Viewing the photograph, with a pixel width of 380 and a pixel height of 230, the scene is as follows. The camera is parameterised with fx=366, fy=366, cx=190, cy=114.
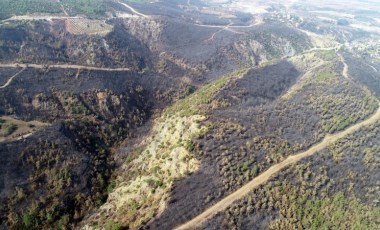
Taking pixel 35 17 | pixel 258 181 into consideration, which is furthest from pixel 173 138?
pixel 35 17

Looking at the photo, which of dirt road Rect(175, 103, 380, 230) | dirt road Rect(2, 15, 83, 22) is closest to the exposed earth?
dirt road Rect(175, 103, 380, 230)

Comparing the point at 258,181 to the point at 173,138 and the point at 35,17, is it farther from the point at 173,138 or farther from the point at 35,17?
the point at 35,17

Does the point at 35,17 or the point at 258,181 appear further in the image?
the point at 35,17

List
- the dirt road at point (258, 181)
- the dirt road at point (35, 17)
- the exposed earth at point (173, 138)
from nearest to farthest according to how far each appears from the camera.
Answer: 1. the dirt road at point (258, 181)
2. the exposed earth at point (173, 138)
3. the dirt road at point (35, 17)

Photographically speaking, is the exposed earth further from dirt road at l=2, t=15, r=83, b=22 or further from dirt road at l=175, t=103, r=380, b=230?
dirt road at l=2, t=15, r=83, b=22

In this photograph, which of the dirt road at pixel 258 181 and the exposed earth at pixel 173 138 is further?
the exposed earth at pixel 173 138

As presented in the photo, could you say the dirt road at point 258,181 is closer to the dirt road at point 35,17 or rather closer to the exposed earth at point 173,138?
the exposed earth at point 173,138

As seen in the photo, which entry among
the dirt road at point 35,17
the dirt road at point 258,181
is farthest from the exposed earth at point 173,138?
the dirt road at point 35,17

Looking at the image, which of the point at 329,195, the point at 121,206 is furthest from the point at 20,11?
the point at 329,195

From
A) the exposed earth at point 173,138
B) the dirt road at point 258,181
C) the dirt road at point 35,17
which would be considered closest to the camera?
the dirt road at point 258,181
